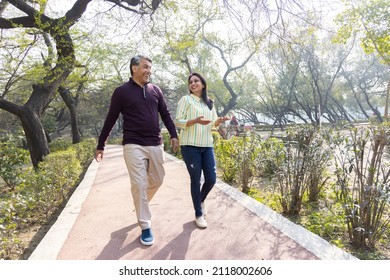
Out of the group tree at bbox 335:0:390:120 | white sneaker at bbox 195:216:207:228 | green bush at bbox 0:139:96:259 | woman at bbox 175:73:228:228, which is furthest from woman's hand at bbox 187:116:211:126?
tree at bbox 335:0:390:120

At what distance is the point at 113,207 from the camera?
4.31 meters

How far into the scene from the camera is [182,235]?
3.02m

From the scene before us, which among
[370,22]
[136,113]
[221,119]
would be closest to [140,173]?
[136,113]

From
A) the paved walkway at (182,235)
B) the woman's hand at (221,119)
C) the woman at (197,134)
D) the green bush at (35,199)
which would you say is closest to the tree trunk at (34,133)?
the green bush at (35,199)

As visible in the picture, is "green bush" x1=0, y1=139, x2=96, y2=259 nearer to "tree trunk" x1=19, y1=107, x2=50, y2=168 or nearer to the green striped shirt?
the green striped shirt

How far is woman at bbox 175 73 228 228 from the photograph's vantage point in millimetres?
3100

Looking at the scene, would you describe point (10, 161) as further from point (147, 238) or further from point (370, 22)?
point (370, 22)

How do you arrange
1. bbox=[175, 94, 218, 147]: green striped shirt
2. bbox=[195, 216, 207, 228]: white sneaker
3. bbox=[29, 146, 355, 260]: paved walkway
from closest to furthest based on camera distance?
1. bbox=[29, 146, 355, 260]: paved walkway
2. bbox=[175, 94, 218, 147]: green striped shirt
3. bbox=[195, 216, 207, 228]: white sneaker

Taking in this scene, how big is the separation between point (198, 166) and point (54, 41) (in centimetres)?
671

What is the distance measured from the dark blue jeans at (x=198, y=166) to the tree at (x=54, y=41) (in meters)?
5.63

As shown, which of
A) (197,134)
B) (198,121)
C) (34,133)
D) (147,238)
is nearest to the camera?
(147,238)

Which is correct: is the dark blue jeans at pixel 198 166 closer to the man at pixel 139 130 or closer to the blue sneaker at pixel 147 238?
the man at pixel 139 130

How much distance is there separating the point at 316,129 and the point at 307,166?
0.63 m

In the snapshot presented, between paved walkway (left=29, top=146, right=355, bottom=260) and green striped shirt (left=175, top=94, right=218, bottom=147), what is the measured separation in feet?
3.13
